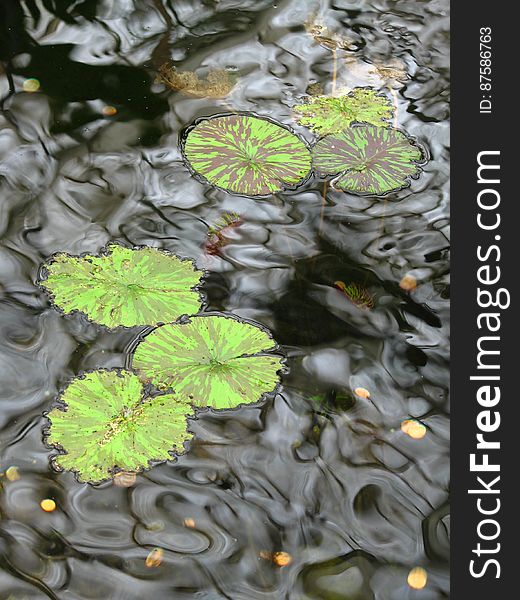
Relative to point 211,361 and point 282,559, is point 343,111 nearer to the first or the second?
point 211,361

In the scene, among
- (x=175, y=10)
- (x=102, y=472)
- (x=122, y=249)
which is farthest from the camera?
(x=175, y=10)

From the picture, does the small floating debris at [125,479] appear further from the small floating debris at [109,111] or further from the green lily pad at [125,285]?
the small floating debris at [109,111]

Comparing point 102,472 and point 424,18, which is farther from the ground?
point 424,18

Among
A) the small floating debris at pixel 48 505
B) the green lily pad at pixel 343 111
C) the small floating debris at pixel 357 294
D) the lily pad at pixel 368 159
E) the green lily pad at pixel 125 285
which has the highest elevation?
the green lily pad at pixel 343 111

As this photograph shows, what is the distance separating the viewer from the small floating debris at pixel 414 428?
68.5 inches

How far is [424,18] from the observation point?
115 inches

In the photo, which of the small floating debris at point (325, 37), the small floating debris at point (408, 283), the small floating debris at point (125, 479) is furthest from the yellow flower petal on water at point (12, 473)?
the small floating debris at point (325, 37)

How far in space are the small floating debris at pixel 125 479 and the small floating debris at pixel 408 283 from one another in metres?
0.89

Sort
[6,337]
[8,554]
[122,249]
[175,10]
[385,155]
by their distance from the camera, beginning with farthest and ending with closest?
[175,10] → [385,155] → [122,249] → [6,337] → [8,554]

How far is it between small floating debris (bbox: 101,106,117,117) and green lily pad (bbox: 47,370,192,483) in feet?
3.30

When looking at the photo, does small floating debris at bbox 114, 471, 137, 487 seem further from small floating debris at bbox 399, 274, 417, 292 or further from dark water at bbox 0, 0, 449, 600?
small floating debris at bbox 399, 274, 417, 292

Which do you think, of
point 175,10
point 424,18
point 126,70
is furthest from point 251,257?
point 424,18

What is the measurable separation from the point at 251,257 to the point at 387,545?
85 cm

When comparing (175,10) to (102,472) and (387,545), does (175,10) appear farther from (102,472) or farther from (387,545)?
(387,545)
